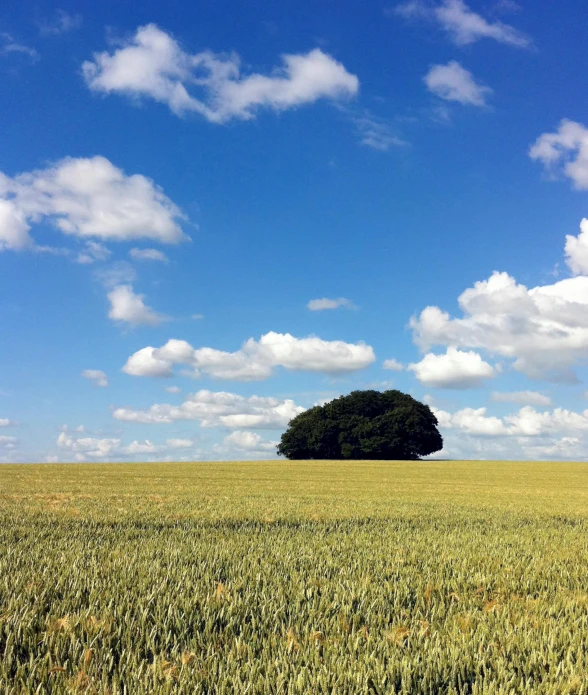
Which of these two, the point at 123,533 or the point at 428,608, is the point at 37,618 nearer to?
the point at 428,608

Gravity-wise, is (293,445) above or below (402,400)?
below

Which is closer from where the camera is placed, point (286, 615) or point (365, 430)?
point (286, 615)

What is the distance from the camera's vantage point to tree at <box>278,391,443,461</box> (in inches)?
3868

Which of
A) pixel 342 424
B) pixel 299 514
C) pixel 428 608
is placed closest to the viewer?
pixel 428 608

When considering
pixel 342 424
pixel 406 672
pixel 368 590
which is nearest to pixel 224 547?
pixel 368 590

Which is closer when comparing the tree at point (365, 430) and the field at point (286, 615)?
the field at point (286, 615)

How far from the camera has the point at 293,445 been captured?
105312mm

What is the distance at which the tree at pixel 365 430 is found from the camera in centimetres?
9825

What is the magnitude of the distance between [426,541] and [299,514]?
16.2ft

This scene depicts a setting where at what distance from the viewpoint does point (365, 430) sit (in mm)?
98938

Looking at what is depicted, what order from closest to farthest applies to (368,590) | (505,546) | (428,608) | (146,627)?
(146,627), (428,608), (368,590), (505,546)

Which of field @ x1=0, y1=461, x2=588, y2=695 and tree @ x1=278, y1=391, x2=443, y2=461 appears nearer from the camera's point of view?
field @ x1=0, y1=461, x2=588, y2=695

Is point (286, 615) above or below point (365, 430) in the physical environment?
above

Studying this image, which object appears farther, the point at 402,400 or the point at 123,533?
the point at 402,400
